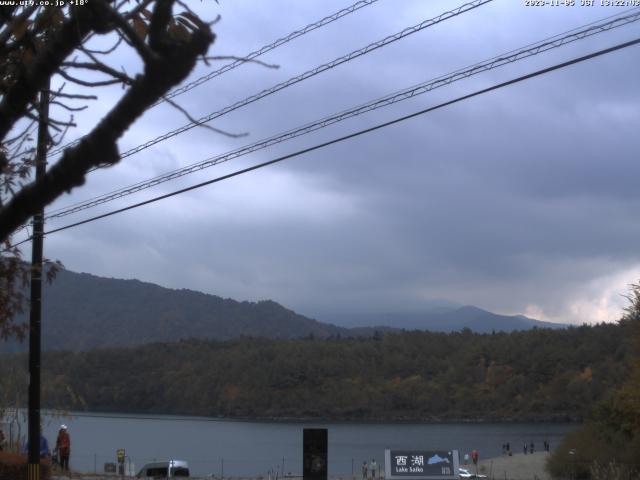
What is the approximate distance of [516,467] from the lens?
146 ft

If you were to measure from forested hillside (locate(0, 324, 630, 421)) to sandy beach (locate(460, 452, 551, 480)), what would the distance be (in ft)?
110

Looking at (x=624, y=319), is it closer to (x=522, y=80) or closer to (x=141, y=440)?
(x=522, y=80)

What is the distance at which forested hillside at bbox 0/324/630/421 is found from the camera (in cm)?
8838

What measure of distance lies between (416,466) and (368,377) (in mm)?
80816

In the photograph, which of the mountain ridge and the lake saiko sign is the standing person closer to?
the lake saiko sign

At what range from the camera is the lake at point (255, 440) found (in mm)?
55094

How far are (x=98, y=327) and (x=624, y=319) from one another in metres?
148

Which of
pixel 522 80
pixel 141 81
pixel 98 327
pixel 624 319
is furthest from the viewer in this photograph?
pixel 98 327

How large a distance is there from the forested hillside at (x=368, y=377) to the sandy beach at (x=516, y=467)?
33.6 meters

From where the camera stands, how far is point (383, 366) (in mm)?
104375

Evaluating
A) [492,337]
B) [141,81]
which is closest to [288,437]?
[492,337]

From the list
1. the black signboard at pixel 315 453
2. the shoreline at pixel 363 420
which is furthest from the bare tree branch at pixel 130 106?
the shoreline at pixel 363 420

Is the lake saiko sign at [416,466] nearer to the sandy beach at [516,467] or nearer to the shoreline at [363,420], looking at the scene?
the sandy beach at [516,467]

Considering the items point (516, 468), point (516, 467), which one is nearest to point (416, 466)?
point (516, 468)
